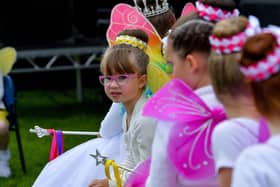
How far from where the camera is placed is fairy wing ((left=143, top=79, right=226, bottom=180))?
2.36 metres

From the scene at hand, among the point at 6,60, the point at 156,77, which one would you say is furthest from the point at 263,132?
the point at 6,60

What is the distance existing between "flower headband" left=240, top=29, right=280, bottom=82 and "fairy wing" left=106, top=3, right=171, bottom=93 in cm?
→ 124

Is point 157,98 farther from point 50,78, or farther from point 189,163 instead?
point 50,78

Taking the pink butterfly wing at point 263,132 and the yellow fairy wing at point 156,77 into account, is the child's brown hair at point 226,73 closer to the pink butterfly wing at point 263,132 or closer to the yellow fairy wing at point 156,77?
the pink butterfly wing at point 263,132

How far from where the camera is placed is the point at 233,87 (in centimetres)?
203

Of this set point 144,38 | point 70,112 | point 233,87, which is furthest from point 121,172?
point 70,112

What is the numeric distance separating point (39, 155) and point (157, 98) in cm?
467

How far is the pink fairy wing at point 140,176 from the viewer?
274cm

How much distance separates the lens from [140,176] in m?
2.76

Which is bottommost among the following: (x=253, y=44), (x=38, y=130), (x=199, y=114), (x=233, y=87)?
(x=38, y=130)

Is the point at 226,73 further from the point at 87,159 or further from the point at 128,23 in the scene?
the point at 87,159

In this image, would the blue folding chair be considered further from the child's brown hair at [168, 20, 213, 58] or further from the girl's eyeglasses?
the child's brown hair at [168, 20, 213, 58]

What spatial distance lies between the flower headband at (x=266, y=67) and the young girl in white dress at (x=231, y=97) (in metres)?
0.09

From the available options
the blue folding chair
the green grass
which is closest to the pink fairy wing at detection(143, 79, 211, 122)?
the green grass
